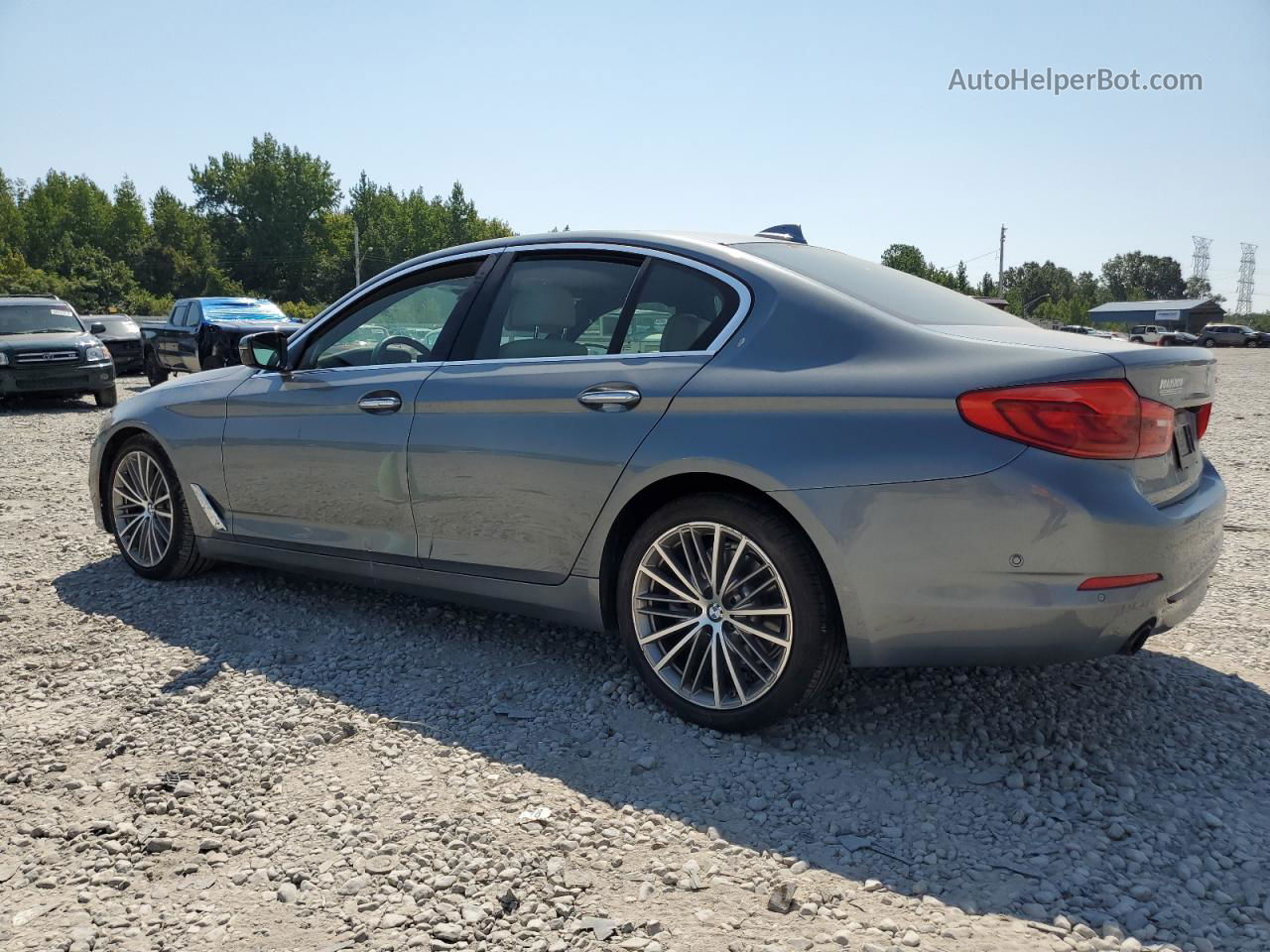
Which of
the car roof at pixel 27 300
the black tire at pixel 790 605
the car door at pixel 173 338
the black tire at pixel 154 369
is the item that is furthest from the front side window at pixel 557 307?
the black tire at pixel 154 369

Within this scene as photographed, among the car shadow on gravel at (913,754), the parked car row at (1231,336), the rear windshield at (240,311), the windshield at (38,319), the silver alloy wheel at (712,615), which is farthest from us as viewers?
the parked car row at (1231,336)

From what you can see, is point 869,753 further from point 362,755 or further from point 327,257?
point 327,257

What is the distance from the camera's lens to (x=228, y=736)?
3.45 meters

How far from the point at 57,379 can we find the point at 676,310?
45.8 feet

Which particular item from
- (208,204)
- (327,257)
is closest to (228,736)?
(327,257)

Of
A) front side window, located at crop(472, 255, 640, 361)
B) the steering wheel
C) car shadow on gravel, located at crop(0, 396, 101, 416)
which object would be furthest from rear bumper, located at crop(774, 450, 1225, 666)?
car shadow on gravel, located at crop(0, 396, 101, 416)

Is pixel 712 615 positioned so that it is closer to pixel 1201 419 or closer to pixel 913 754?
pixel 913 754

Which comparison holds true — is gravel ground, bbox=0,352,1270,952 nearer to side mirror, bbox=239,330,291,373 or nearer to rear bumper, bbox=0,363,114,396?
side mirror, bbox=239,330,291,373

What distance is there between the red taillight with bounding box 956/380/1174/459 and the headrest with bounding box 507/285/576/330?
62.7 inches

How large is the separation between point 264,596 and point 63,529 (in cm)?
253

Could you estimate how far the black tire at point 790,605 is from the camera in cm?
316

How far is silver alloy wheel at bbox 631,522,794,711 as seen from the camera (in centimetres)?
330

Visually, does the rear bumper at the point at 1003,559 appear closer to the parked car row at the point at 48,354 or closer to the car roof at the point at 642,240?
the car roof at the point at 642,240

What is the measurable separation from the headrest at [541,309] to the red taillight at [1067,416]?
1.59 metres
